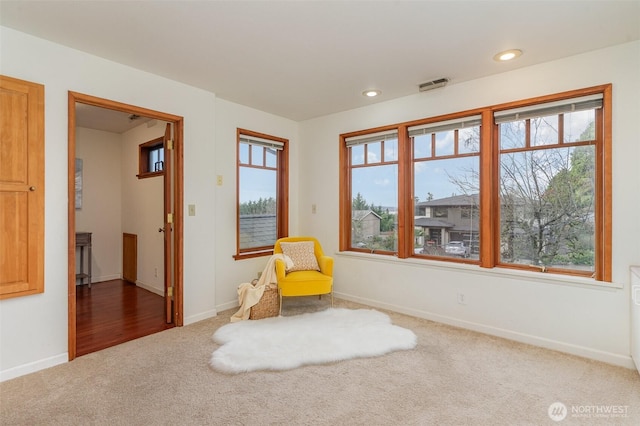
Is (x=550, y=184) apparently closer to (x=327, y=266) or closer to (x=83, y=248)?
(x=327, y=266)

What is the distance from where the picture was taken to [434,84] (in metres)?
3.37

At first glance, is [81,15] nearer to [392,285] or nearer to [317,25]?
[317,25]

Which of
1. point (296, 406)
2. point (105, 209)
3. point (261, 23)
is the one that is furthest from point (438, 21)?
point (105, 209)

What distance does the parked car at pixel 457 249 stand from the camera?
3.50 m

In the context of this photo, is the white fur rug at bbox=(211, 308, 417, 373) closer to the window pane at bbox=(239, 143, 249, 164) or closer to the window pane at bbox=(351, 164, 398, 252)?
the window pane at bbox=(351, 164, 398, 252)

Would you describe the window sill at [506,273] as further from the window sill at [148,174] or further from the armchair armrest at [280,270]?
the window sill at [148,174]

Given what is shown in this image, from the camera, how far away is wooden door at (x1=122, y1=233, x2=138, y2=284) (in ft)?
16.7

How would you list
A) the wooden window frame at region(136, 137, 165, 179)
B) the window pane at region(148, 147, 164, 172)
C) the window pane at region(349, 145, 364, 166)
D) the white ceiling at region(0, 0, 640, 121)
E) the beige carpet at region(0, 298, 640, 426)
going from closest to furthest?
the beige carpet at region(0, 298, 640, 426) → the white ceiling at region(0, 0, 640, 121) → the window pane at region(349, 145, 364, 166) → the window pane at region(148, 147, 164, 172) → the wooden window frame at region(136, 137, 165, 179)

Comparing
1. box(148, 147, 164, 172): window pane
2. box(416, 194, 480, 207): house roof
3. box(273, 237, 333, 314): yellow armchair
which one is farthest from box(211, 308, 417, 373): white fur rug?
box(148, 147, 164, 172): window pane

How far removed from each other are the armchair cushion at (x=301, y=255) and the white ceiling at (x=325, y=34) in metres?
1.97

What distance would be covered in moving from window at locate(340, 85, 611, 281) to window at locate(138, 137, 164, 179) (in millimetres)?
3022

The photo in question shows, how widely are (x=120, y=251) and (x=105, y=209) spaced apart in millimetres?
755

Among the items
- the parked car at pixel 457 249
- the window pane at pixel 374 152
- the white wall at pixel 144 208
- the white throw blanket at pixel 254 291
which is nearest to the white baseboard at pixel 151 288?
the white wall at pixel 144 208

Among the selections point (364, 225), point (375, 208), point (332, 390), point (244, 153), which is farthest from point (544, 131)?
point (244, 153)
